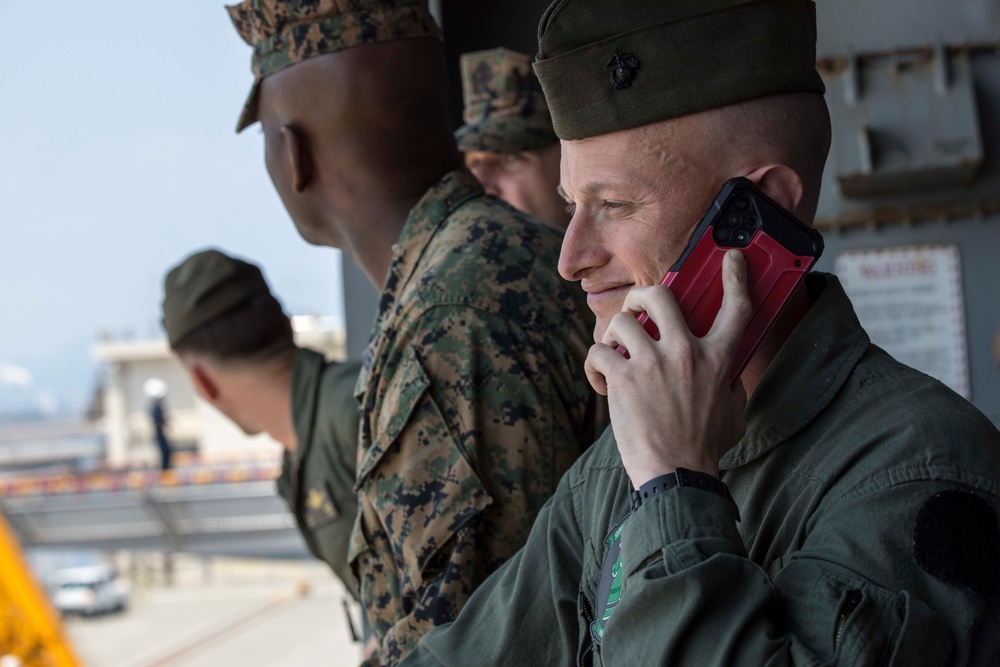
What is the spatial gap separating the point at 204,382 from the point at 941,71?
2.41m

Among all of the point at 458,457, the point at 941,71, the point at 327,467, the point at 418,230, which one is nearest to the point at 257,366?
the point at 327,467

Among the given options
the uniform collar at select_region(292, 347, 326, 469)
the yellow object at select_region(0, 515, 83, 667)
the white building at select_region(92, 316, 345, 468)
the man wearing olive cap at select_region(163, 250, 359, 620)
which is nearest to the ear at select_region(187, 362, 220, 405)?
the man wearing olive cap at select_region(163, 250, 359, 620)

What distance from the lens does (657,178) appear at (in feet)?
3.80

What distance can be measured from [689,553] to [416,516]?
0.84 meters

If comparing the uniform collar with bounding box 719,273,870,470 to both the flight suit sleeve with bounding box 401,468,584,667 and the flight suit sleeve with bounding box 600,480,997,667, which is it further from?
the flight suit sleeve with bounding box 401,468,584,667

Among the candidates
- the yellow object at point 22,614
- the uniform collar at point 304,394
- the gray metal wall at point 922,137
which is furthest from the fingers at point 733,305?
the yellow object at point 22,614

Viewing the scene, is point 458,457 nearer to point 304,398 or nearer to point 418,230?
point 418,230

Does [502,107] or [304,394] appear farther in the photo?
[502,107]

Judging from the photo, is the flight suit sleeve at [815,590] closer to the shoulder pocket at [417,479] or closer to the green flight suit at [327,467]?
the shoulder pocket at [417,479]

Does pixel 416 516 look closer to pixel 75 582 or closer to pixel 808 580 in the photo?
pixel 808 580

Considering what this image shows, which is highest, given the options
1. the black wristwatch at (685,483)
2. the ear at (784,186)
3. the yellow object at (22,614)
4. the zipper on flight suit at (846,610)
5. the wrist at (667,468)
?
the ear at (784,186)

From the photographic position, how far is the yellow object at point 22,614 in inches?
284

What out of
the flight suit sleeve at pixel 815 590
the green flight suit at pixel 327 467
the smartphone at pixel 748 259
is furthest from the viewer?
the green flight suit at pixel 327 467

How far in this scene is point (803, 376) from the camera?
3.62 ft
